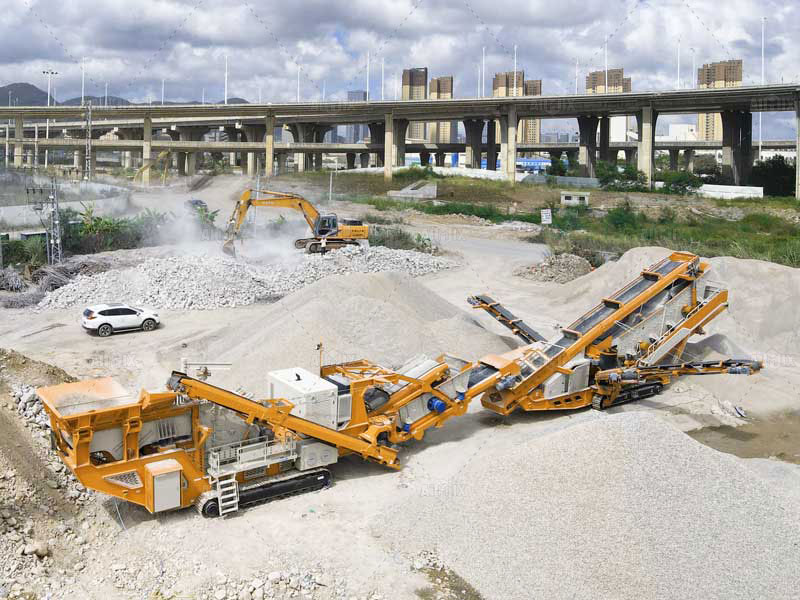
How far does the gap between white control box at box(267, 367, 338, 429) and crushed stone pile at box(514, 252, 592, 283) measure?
2117 centimetres

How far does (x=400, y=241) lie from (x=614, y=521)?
29.7 meters

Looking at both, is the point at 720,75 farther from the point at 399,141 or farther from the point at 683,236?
the point at 683,236

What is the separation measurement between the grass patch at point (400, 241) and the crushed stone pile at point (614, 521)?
26638 millimetres

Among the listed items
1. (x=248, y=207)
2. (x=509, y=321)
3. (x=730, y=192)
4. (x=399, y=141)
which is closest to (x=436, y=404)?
(x=509, y=321)

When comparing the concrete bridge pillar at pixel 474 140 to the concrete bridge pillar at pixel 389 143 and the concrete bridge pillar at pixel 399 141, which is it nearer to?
the concrete bridge pillar at pixel 399 141

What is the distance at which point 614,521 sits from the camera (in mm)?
10086

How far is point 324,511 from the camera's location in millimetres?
11789

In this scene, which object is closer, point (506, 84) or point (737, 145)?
point (737, 145)

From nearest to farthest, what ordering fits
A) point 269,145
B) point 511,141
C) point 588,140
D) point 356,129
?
point 511,141, point 269,145, point 588,140, point 356,129

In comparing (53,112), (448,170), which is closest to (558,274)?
(448,170)

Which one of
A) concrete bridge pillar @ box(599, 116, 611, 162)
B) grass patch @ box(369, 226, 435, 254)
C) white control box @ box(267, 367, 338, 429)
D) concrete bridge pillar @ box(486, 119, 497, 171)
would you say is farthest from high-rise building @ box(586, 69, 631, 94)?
white control box @ box(267, 367, 338, 429)

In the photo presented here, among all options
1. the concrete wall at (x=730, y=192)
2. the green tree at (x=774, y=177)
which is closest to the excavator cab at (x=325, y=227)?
the concrete wall at (x=730, y=192)

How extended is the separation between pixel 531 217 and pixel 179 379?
43.7 meters

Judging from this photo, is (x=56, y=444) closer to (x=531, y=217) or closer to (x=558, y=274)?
(x=558, y=274)
